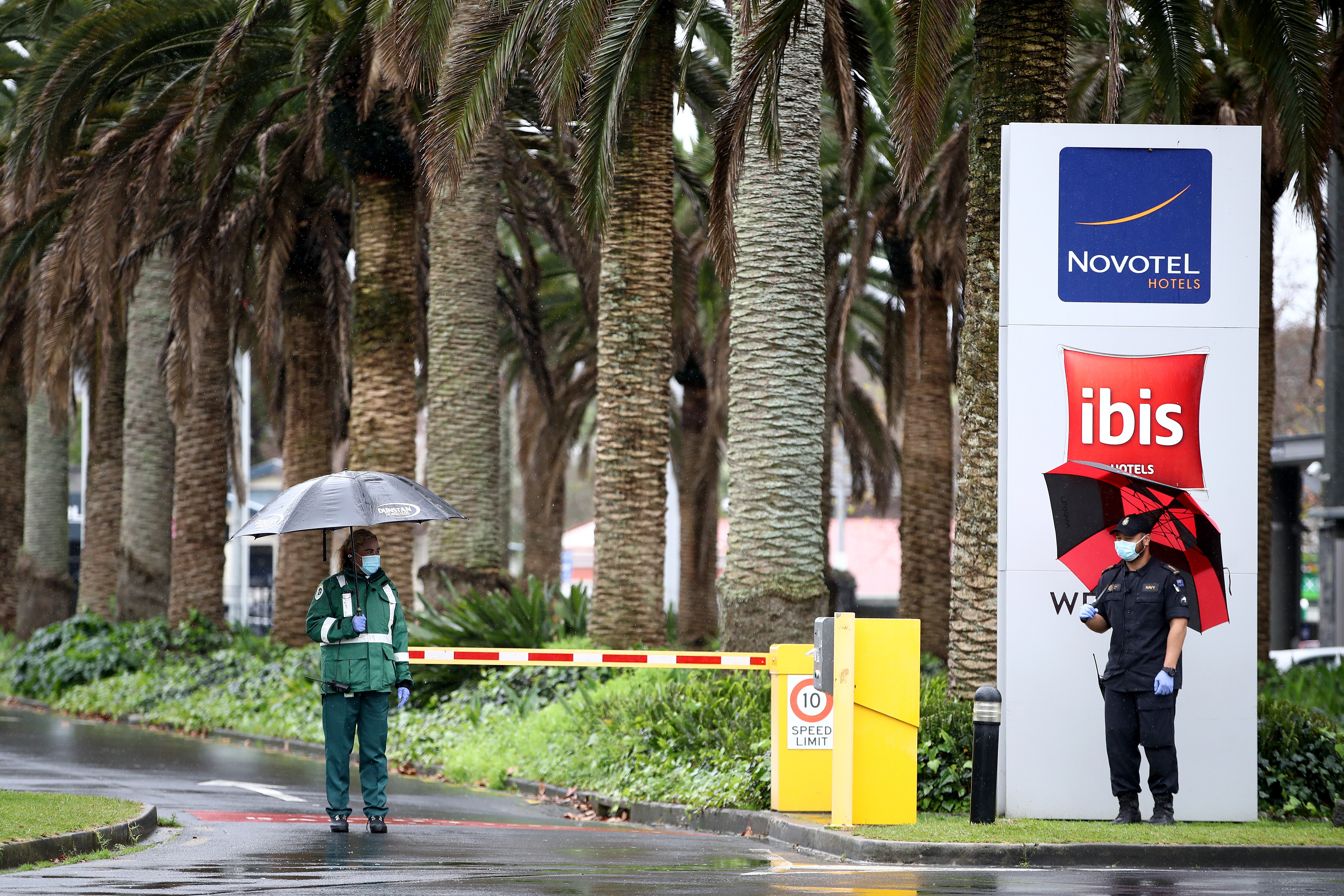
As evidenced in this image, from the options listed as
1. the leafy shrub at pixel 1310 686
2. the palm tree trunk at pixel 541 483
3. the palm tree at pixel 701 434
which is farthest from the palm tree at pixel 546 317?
the leafy shrub at pixel 1310 686

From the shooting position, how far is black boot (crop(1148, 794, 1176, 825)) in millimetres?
9852

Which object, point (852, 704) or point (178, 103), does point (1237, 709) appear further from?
point (178, 103)

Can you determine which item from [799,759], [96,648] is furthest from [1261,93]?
[96,648]

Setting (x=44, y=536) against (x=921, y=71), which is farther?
(x=44, y=536)

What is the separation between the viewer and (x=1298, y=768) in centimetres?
1109

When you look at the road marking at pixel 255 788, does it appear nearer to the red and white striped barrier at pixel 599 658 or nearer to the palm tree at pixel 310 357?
the red and white striped barrier at pixel 599 658

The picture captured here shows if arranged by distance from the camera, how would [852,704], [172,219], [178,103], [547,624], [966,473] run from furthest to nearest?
[172,219] < [178,103] < [547,624] < [966,473] < [852,704]

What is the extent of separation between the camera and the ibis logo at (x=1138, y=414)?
10219 mm

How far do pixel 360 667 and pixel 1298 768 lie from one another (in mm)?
6208

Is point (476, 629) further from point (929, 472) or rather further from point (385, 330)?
point (929, 472)

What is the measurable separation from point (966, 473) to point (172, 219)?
14.1 metres

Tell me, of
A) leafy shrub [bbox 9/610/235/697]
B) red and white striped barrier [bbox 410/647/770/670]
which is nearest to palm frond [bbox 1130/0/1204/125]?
red and white striped barrier [bbox 410/647/770/670]

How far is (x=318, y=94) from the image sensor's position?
58.1ft

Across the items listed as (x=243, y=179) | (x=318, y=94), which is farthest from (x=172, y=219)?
(x=318, y=94)
